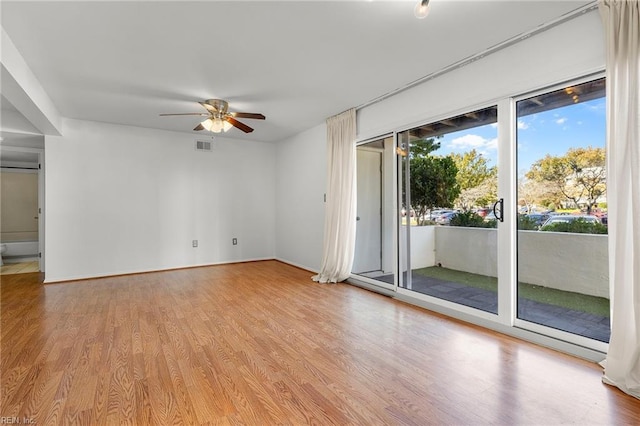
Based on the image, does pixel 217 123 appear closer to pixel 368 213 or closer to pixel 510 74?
pixel 368 213

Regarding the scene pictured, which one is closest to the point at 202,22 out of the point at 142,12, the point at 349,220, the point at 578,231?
the point at 142,12

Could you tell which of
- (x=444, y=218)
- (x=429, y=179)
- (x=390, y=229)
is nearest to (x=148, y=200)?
(x=390, y=229)

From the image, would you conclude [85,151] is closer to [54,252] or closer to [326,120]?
[54,252]

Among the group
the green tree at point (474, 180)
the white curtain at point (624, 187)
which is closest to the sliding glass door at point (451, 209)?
the green tree at point (474, 180)

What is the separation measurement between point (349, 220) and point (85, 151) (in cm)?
437

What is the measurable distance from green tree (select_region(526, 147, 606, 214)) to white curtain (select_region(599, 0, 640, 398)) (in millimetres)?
291

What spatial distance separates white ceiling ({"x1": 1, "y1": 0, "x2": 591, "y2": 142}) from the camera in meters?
2.15

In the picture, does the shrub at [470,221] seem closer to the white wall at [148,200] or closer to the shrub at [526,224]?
the shrub at [526,224]

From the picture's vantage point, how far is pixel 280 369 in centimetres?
210

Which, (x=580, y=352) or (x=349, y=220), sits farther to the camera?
(x=349, y=220)

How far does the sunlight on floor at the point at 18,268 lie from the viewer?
17.7 ft

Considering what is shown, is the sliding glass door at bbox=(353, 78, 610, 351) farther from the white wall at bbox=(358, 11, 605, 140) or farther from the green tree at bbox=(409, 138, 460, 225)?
the white wall at bbox=(358, 11, 605, 140)

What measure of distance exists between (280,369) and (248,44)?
2.63 m

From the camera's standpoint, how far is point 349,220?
4387 millimetres
